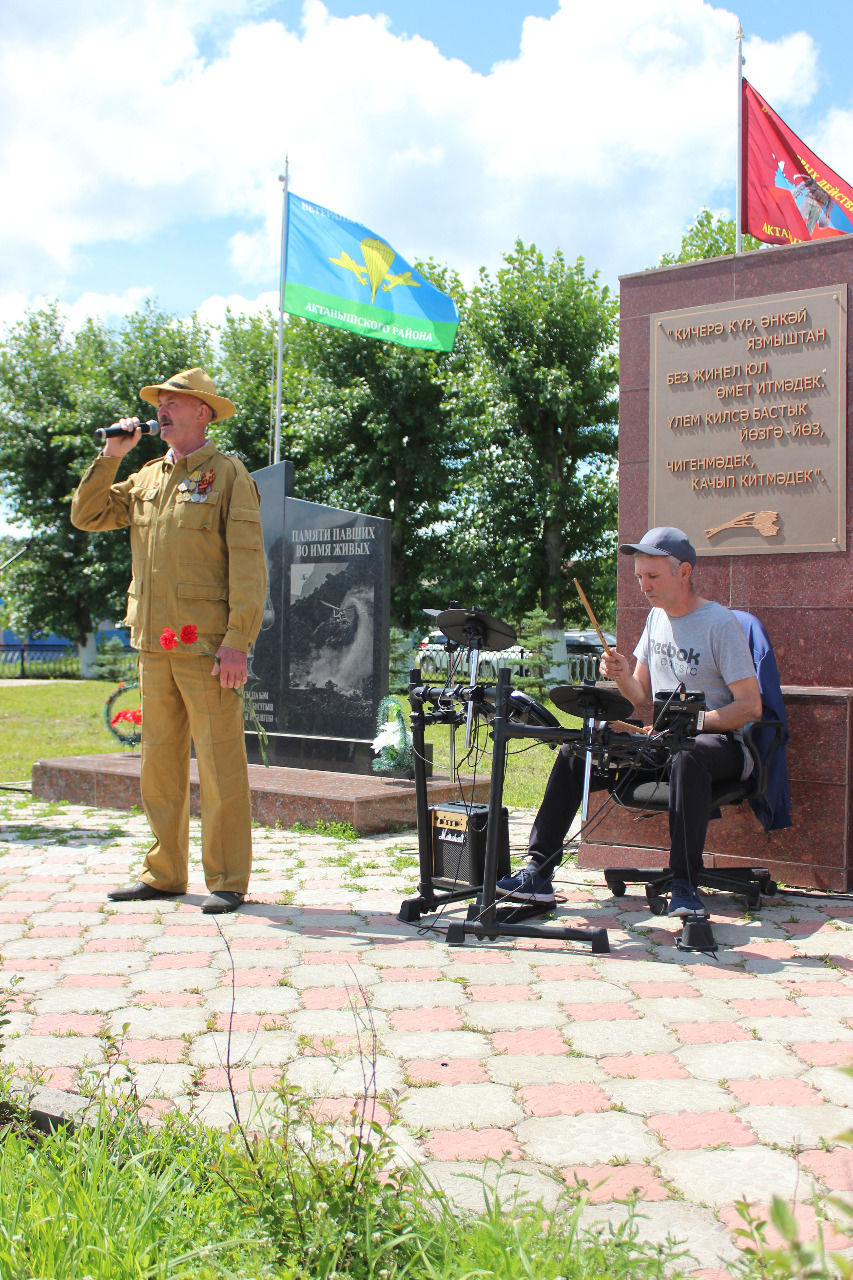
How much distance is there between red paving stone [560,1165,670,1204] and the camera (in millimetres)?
2262

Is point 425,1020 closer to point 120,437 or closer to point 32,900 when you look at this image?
point 32,900

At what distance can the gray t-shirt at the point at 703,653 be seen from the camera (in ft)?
15.8

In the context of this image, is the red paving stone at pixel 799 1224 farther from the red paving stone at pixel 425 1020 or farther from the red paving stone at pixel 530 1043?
the red paving stone at pixel 425 1020

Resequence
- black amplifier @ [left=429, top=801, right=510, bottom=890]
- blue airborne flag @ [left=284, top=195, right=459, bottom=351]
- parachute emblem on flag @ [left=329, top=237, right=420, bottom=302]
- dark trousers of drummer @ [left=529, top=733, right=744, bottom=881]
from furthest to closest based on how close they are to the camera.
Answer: parachute emblem on flag @ [left=329, top=237, right=420, bottom=302], blue airborne flag @ [left=284, top=195, right=459, bottom=351], black amplifier @ [left=429, top=801, right=510, bottom=890], dark trousers of drummer @ [left=529, top=733, right=744, bottom=881]

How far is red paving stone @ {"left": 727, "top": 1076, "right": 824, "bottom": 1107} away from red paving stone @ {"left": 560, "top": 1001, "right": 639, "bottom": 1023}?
1.81 ft

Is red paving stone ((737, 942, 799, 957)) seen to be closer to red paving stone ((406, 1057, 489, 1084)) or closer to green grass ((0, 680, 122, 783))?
red paving stone ((406, 1057, 489, 1084))

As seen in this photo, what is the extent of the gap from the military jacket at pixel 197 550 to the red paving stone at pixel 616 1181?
2968mm

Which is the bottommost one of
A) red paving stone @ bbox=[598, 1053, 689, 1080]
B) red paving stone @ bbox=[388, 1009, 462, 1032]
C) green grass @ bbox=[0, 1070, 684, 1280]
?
red paving stone @ bbox=[388, 1009, 462, 1032]

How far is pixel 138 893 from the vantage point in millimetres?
5031

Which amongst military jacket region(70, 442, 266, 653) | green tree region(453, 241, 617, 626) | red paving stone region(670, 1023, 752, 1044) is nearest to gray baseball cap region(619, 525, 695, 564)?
military jacket region(70, 442, 266, 653)

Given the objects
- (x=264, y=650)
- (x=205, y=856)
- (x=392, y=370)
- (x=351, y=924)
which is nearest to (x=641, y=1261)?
(x=351, y=924)

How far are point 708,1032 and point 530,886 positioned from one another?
4.51ft

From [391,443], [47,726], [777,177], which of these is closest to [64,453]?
[391,443]

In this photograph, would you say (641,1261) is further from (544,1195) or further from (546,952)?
(546,952)
